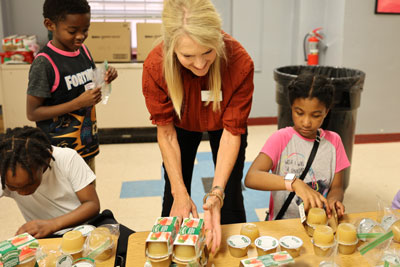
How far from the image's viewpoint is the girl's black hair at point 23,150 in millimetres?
1284

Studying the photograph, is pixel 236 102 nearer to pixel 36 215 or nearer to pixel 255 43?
pixel 36 215

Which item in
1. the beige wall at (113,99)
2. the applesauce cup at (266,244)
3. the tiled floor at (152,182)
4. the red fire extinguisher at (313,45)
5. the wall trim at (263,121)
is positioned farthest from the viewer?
the wall trim at (263,121)

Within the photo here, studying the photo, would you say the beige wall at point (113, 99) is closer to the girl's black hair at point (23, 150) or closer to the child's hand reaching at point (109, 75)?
the child's hand reaching at point (109, 75)

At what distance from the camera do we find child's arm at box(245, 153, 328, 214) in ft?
4.07

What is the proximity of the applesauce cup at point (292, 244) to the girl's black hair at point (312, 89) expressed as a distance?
2.15 ft

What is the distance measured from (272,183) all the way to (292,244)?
391mm

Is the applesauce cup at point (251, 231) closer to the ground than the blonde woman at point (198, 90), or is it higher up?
closer to the ground

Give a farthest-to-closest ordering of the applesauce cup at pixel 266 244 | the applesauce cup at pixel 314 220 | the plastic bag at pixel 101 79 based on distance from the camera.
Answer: the plastic bag at pixel 101 79 < the applesauce cup at pixel 314 220 < the applesauce cup at pixel 266 244

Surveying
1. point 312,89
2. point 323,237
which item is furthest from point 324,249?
point 312,89

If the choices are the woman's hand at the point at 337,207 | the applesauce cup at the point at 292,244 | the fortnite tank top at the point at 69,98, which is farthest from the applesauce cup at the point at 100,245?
the fortnite tank top at the point at 69,98

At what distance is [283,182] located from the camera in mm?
1410

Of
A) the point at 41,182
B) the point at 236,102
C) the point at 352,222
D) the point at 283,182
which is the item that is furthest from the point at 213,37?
the point at 41,182

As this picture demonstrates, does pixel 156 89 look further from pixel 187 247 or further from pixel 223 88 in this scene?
pixel 187 247

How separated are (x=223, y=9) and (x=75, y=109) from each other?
10.1 feet
